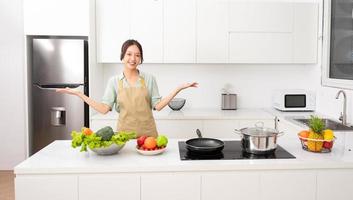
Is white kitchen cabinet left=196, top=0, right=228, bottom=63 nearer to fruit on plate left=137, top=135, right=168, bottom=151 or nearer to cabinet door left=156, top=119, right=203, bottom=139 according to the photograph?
cabinet door left=156, top=119, right=203, bottom=139

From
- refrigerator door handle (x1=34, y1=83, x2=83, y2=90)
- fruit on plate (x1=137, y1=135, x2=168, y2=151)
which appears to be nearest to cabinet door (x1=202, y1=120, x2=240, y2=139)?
refrigerator door handle (x1=34, y1=83, x2=83, y2=90)

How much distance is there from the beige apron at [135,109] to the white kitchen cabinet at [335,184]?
1388 millimetres

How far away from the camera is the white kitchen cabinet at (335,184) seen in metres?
1.92

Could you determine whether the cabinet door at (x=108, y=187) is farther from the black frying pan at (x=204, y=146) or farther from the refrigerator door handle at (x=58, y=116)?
the refrigerator door handle at (x=58, y=116)

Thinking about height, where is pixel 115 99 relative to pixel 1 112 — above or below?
above

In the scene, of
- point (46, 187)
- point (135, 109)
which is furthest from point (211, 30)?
point (46, 187)

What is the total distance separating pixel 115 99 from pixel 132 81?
0.20 meters

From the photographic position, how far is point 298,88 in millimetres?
4484

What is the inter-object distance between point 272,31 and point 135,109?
7.10ft

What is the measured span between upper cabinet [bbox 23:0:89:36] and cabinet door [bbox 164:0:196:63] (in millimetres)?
925

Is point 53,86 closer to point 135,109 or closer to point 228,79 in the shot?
point 135,109

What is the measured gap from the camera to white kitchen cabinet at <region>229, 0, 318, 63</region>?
400 centimetres

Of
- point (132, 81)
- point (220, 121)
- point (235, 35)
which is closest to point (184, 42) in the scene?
point (235, 35)

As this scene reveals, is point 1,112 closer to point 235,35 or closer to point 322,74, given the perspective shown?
point 235,35
